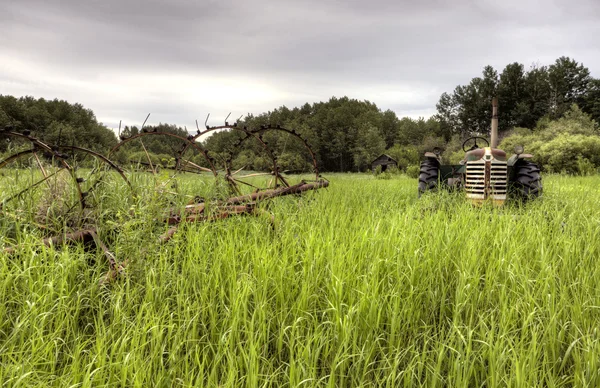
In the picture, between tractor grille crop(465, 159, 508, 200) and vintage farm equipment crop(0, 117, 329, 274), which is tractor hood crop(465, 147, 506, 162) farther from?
vintage farm equipment crop(0, 117, 329, 274)

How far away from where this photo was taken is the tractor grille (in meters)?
5.31

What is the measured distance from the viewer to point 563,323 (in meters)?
2.11

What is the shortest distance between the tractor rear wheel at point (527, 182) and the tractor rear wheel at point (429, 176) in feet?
4.28

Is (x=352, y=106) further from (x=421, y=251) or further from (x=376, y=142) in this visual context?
(x=421, y=251)

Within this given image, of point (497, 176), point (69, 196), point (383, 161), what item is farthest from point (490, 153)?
point (383, 161)

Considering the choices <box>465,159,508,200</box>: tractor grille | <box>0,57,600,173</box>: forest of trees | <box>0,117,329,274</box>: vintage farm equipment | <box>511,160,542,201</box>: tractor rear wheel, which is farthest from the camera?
<box>0,57,600,173</box>: forest of trees

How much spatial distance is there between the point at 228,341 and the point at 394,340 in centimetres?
97

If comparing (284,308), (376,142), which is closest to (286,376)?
(284,308)

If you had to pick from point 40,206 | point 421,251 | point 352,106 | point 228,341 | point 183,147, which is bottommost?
point 228,341

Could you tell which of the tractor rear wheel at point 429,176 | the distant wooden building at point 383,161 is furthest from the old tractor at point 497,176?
the distant wooden building at point 383,161

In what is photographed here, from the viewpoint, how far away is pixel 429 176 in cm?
653

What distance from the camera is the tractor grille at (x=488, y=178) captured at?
17.4 ft

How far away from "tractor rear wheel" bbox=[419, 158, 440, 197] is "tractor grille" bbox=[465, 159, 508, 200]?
0.93 meters

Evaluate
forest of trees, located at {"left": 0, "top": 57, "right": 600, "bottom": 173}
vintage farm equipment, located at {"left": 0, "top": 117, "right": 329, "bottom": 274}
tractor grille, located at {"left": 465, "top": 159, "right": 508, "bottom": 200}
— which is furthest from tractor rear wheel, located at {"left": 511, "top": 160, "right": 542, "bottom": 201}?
forest of trees, located at {"left": 0, "top": 57, "right": 600, "bottom": 173}
